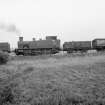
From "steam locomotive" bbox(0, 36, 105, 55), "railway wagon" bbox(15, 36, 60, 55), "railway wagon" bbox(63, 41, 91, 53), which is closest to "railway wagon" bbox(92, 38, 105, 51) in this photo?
"steam locomotive" bbox(0, 36, 105, 55)

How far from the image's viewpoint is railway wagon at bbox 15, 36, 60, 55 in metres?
21.8

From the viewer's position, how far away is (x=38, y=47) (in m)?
22.7

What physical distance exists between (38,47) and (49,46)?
2.42 metres

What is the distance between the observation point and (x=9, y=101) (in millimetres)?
5238

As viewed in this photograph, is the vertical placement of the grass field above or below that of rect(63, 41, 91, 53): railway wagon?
below

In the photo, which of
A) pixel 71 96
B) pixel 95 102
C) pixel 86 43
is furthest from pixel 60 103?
pixel 86 43

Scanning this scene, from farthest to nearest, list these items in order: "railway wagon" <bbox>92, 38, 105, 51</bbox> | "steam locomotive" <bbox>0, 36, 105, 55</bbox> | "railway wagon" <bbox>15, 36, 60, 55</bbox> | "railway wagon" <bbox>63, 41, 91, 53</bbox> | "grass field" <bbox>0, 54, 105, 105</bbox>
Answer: "railway wagon" <bbox>63, 41, 91, 53</bbox>
"railway wagon" <bbox>92, 38, 105, 51</bbox>
"steam locomotive" <bbox>0, 36, 105, 55</bbox>
"railway wagon" <bbox>15, 36, 60, 55</bbox>
"grass field" <bbox>0, 54, 105, 105</bbox>

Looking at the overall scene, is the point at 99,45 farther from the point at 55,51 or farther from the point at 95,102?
the point at 95,102

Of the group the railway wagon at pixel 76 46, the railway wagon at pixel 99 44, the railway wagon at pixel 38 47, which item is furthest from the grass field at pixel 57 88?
the railway wagon at pixel 99 44

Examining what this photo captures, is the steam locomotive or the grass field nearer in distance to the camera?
the grass field

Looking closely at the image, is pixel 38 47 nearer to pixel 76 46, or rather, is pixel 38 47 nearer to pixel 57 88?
pixel 76 46

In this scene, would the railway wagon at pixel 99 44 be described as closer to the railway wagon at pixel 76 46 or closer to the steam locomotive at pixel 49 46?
the steam locomotive at pixel 49 46

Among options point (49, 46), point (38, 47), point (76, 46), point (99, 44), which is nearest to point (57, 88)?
point (49, 46)

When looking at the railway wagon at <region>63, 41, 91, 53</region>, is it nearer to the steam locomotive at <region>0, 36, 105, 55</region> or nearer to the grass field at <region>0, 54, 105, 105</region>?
the steam locomotive at <region>0, 36, 105, 55</region>
